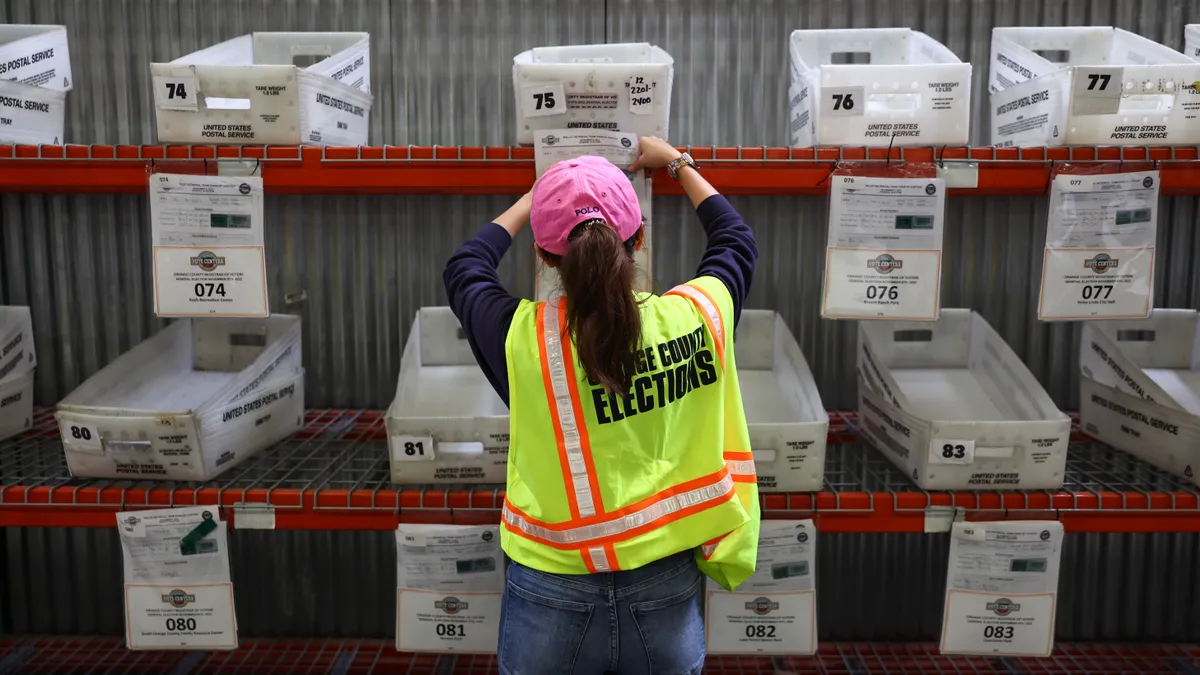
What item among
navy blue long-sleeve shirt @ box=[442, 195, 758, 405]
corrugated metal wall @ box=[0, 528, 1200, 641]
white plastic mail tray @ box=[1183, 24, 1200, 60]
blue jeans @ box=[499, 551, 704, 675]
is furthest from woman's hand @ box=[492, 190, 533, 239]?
white plastic mail tray @ box=[1183, 24, 1200, 60]

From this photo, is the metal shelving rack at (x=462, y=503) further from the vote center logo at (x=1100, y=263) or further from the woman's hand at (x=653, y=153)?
the woman's hand at (x=653, y=153)

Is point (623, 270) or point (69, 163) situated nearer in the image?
point (623, 270)

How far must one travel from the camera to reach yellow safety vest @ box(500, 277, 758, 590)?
1335 millimetres

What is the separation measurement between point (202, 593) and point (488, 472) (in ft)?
2.35

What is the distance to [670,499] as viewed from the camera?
4.56 feet

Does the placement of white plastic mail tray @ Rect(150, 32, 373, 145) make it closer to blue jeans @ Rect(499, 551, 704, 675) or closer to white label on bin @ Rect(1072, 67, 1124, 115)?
blue jeans @ Rect(499, 551, 704, 675)

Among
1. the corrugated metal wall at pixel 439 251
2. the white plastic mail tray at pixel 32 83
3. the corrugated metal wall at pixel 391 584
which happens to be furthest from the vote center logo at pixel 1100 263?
the white plastic mail tray at pixel 32 83

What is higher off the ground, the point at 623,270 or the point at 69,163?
the point at 69,163

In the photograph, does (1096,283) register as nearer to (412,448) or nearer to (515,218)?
(515,218)

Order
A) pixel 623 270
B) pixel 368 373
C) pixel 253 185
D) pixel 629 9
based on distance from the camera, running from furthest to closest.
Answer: pixel 368 373 < pixel 629 9 < pixel 253 185 < pixel 623 270

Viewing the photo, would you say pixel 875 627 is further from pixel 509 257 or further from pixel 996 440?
pixel 509 257

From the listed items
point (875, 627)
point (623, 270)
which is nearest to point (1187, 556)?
point (875, 627)

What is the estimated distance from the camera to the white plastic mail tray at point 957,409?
6.11 ft

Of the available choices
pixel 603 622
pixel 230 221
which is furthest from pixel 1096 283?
pixel 230 221
